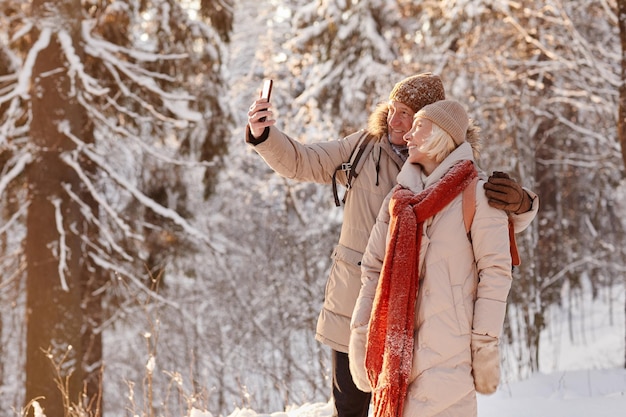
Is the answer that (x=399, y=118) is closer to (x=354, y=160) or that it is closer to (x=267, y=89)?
(x=354, y=160)

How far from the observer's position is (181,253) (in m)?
11.1

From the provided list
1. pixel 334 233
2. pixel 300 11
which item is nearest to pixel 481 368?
pixel 334 233

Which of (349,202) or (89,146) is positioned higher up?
(89,146)

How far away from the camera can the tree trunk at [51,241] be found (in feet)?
29.2

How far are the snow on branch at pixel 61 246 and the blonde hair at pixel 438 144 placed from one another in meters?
6.54

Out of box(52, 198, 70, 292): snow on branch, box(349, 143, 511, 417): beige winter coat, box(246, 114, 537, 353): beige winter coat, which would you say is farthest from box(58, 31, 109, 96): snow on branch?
box(349, 143, 511, 417): beige winter coat

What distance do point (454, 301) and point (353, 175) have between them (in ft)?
3.08

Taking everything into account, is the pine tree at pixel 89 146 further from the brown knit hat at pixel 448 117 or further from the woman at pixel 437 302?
the brown knit hat at pixel 448 117

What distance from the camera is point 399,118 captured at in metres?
3.49

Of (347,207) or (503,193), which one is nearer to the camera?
(503,193)

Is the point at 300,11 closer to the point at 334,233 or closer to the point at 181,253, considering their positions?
the point at 334,233

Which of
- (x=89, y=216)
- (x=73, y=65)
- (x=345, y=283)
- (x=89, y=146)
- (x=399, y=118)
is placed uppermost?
(x=73, y=65)

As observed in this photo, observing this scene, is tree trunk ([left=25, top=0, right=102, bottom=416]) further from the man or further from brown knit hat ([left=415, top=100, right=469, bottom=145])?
brown knit hat ([left=415, top=100, right=469, bottom=145])

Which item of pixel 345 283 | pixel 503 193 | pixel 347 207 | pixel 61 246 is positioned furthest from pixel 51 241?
pixel 503 193
